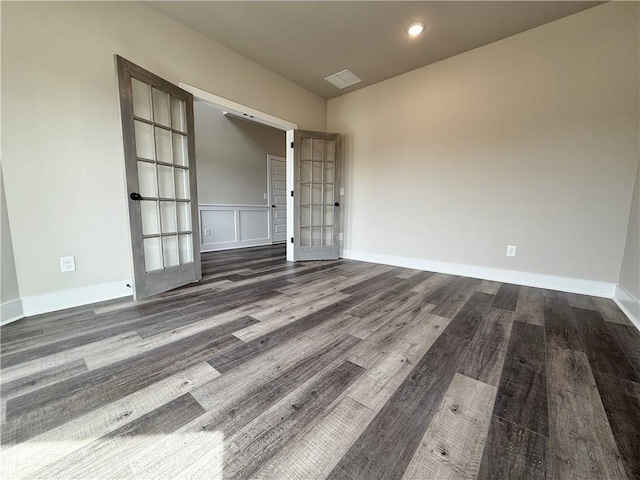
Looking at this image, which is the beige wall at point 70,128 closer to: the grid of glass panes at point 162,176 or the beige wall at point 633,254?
the grid of glass panes at point 162,176

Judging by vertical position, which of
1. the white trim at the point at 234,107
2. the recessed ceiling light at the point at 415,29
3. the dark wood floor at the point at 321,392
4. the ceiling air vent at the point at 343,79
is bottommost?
the dark wood floor at the point at 321,392

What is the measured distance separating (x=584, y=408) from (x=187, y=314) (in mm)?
2276

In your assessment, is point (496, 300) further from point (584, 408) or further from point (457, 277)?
point (584, 408)

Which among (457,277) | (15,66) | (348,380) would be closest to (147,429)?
(348,380)

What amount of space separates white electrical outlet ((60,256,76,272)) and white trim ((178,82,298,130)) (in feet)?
6.12

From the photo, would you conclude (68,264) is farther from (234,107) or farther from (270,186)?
(270,186)

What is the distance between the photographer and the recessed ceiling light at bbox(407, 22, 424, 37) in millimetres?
2378

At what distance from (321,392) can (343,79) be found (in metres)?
3.74

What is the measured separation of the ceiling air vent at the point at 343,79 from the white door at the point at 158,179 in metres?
1.90

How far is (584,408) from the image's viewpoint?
1.02 meters

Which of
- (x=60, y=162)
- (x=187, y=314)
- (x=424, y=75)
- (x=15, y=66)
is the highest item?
(x=424, y=75)

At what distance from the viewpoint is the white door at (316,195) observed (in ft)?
12.1

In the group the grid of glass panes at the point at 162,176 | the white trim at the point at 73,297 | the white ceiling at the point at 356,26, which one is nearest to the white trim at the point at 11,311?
the white trim at the point at 73,297

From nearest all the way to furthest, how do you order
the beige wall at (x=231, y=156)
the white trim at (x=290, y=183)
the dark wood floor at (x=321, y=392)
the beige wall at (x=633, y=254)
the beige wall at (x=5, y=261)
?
1. the dark wood floor at (x=321, y=392)
2. the beige wall at (x=5, y=261)
3. the beige wall at (x=633, y=254)
4. the white trim at (x=290, y=183)
5. the beige wall at (x=231, y=156)
